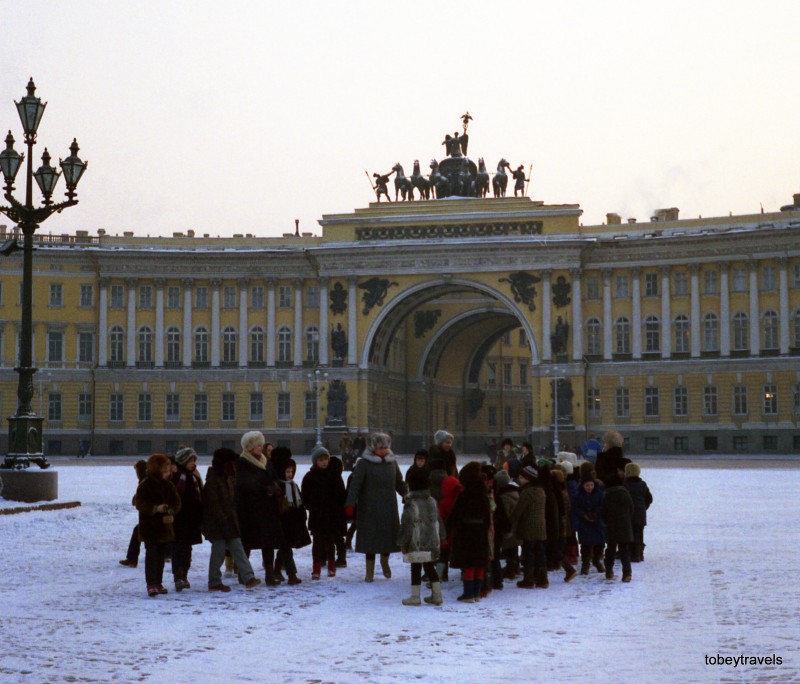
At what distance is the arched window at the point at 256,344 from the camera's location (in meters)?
80.3

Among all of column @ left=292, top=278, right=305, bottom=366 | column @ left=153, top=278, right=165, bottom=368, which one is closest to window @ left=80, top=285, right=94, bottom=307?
column @ left=153, top=278, right=165, bottom=368

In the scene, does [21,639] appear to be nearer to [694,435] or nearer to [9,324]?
[694,435]

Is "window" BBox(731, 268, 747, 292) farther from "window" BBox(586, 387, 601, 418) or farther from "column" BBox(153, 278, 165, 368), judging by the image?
"column" BBox(153, 278, 165, 368)

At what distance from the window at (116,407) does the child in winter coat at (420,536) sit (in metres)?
66.0

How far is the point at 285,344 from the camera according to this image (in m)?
80.2

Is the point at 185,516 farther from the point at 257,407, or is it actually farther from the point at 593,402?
the point at 257,407

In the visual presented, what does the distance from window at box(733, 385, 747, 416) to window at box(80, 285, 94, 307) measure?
35.9m

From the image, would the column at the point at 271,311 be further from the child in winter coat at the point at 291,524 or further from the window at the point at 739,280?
the child in winter coat at the point at 291,524

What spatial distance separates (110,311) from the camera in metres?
80.2

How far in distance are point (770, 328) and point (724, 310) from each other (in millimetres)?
2518

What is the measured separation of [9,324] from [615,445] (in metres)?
65.7

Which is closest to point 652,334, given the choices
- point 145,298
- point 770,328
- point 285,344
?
point 770,328

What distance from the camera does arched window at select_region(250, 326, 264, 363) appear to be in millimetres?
80312

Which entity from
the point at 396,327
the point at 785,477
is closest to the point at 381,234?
the point at 396,327
